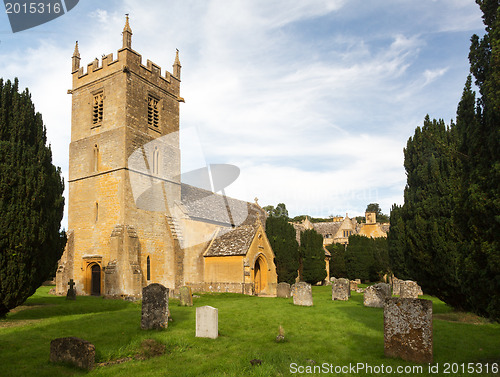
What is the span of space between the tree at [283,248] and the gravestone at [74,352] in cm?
2536

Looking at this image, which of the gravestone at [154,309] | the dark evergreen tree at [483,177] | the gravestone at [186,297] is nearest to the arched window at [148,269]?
the gravestone at [186,297]

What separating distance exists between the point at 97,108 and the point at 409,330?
2465 cm

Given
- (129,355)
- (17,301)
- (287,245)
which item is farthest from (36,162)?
(287,245)

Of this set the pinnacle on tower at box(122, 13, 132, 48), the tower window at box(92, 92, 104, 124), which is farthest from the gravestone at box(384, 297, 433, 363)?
the pinnacle on tower at box(122, 13, 132, 48)

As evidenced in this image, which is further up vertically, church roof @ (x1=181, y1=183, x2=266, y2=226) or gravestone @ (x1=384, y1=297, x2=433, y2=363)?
church roof @ (x1=181, y1=183, x2=266, y2=226)

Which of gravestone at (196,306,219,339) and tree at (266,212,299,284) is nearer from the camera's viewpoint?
gravestone at (196,306,219,339)

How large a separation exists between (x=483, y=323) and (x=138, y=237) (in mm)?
18864

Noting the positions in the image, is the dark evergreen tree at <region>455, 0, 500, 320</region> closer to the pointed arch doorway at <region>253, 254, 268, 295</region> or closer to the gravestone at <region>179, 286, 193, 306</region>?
the gravestone at <region>179, 286, 193, 306</region>

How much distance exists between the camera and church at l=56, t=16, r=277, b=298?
23.5 meters

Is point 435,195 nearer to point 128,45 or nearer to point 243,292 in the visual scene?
point 243,292

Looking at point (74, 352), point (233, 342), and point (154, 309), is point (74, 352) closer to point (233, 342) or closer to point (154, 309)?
point (154, 309)

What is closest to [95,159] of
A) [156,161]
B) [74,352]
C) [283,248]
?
[156,161]

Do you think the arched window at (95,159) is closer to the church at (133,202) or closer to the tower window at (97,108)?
the church at (133,202)

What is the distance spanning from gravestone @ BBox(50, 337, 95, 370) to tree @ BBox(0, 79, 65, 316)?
16.1 feet
